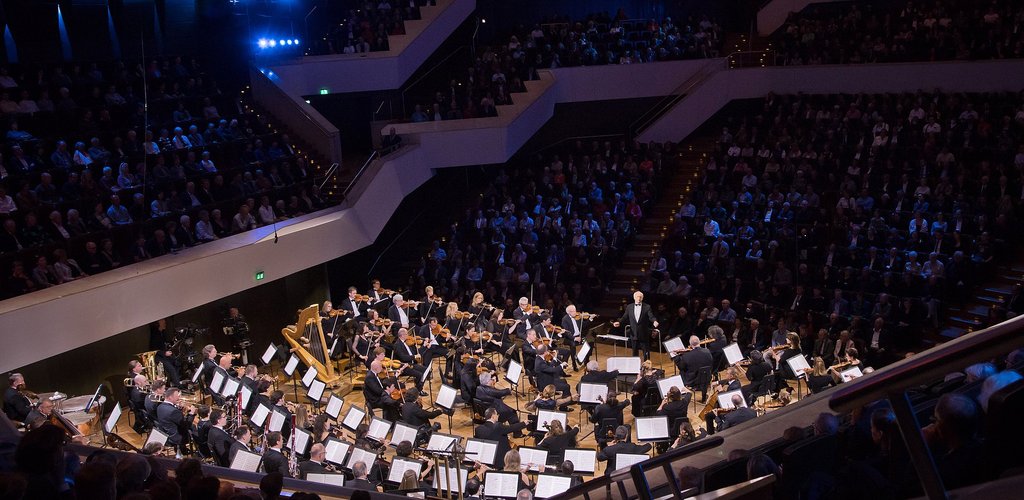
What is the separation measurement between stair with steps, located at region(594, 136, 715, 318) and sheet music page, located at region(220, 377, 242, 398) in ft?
24.8

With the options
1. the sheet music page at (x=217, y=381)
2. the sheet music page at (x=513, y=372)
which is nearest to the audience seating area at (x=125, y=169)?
the sheet music page at (x=217, y=381)

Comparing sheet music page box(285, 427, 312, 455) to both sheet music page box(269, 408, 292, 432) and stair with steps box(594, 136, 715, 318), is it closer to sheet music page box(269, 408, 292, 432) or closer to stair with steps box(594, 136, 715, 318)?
sheet music page box(269, 408, 292, 432)

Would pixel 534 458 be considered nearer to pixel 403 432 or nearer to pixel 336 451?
pixel 403 432

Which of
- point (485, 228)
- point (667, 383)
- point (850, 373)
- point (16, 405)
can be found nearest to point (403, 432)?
point (667, 383)

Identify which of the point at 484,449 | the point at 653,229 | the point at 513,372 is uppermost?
the point at 653,229

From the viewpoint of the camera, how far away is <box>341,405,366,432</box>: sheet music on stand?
1131cm

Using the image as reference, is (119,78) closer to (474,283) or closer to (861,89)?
(474,283)

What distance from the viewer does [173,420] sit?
1147 cm

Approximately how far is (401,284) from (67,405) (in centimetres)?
837

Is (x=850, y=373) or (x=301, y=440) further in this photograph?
(x=850, y=373)

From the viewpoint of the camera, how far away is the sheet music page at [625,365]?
1238 centimetres

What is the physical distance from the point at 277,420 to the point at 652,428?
4544 millimetres

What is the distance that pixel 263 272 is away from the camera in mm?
15906

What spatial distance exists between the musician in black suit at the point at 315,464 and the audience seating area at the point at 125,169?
5599 mm
